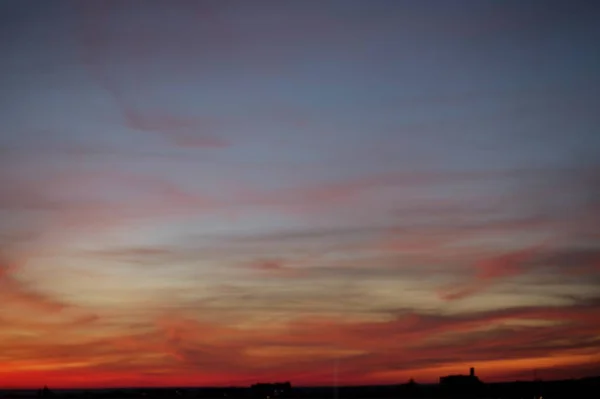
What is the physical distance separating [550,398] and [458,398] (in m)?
20.1

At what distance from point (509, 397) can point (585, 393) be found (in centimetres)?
1722

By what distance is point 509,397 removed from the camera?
643 feet

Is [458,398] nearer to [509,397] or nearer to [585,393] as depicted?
[509,397]

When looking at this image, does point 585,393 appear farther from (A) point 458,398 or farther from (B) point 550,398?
(A) point 458,398

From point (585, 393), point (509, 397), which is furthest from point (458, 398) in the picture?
point (585, 393)

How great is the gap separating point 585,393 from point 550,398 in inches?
524

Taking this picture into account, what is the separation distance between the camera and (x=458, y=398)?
19562 cm

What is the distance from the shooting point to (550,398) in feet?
617

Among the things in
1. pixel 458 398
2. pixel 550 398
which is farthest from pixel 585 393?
pixel 458 398

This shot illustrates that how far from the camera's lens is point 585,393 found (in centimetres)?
19638

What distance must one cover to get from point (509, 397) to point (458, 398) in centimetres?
1159
